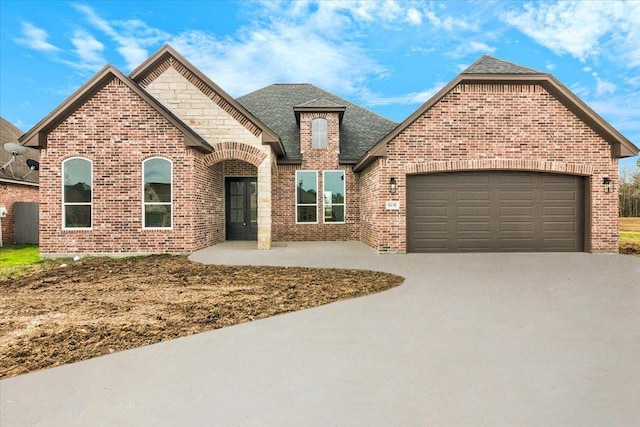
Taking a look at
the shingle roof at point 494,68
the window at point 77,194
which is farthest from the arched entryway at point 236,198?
the shingle roof at point 494,68

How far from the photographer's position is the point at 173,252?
448 inches

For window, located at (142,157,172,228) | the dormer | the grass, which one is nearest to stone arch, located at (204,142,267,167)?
window, located at (142,157,172,228)

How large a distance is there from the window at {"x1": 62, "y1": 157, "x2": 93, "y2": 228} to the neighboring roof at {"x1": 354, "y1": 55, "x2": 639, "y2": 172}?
9046 millimetres

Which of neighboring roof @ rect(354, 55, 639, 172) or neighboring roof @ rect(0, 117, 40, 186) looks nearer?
neighboring roof @ rect(354, 55, 639, 172)

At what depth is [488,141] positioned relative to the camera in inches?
449

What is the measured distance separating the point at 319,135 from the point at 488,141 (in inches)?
272

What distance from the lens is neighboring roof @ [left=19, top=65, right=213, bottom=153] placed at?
10.8 meters

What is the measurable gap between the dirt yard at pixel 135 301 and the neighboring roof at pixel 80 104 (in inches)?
160

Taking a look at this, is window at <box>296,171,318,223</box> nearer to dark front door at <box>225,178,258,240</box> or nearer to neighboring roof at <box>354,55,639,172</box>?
dark front door at <box>225,178,258,240</box>

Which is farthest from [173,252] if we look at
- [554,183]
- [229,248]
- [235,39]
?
[235,39]

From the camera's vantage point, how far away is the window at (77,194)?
1126cm

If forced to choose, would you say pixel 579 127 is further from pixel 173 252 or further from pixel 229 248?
pixel 173 252

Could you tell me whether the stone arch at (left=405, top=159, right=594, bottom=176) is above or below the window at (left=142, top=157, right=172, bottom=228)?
above

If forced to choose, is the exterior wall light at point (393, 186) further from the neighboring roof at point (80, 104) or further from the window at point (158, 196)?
the window at point (158, 196)
